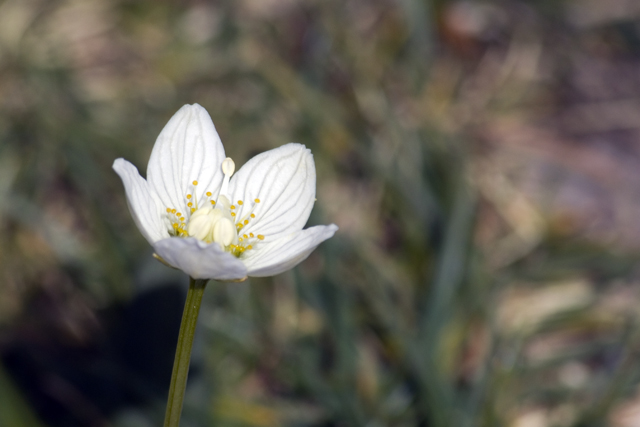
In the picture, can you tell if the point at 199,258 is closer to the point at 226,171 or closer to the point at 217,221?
the point at 217,221

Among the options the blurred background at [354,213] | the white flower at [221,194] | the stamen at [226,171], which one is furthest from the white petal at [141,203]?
the blurred background at [354,213]

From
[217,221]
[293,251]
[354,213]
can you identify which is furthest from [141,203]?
[354,213]

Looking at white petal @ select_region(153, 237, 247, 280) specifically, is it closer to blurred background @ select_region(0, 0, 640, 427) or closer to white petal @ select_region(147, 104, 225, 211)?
white petal @ select_region(147, 104, 225, 211)

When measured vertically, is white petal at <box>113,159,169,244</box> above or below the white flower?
below

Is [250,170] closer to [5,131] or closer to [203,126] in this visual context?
[203,126]

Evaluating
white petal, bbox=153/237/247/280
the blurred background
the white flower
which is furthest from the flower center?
the blurred background

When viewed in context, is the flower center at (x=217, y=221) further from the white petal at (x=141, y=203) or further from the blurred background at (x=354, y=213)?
the blurred background at (x=354, y=213)

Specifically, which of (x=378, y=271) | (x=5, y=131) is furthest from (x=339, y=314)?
(x=5, y=131)
